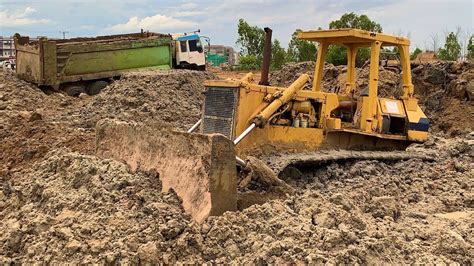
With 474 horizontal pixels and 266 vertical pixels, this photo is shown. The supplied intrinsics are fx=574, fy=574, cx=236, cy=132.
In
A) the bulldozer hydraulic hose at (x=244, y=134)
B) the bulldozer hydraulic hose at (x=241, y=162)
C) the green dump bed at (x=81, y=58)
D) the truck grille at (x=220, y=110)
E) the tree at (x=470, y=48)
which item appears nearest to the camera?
the bulldozer hydraulic hose at (x=241, y=162)

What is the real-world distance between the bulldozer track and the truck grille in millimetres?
701

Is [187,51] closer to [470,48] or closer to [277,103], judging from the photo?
[470,48]

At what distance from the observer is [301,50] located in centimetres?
2848

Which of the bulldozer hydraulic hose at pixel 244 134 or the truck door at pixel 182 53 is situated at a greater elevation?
the truck door at pixel 182 53

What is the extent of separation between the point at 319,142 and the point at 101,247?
429 cm

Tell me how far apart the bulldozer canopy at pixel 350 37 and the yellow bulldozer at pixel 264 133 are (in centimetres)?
1

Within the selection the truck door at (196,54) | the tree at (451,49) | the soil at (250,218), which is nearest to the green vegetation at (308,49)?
the tree at (451,49)

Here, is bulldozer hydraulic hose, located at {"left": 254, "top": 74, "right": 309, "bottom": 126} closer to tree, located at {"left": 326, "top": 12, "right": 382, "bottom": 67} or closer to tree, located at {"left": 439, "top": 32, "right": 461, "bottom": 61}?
tree, located at {"left": 326, "top": 12, "right": 382, "bottom": 67}

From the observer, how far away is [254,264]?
428 cm

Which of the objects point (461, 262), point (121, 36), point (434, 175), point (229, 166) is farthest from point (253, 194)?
point (121, 36)

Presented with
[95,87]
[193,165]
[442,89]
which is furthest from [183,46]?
[193,165]

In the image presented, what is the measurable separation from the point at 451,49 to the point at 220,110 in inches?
791

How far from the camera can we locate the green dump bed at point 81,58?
17156 mm

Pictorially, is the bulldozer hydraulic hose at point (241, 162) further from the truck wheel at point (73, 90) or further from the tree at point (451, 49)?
the tree at point (451, 49)
